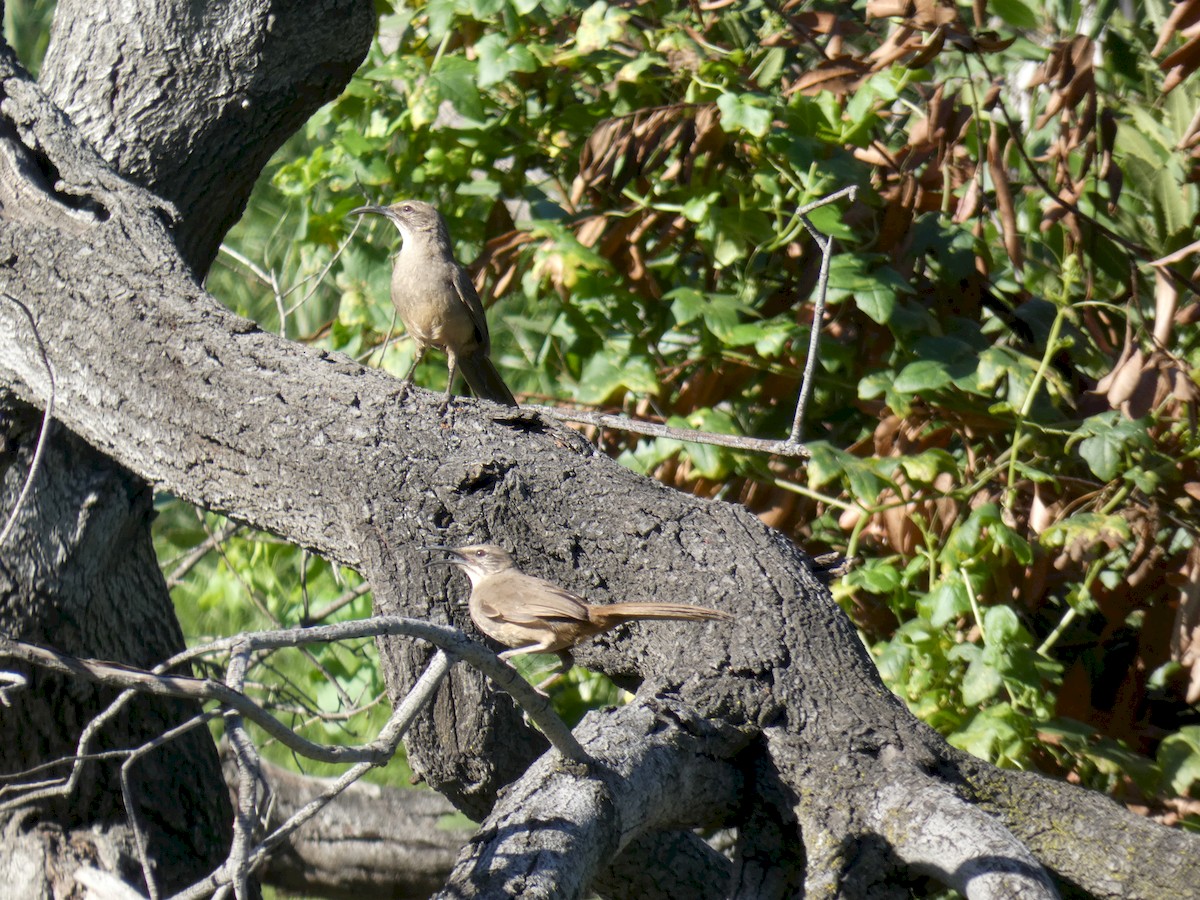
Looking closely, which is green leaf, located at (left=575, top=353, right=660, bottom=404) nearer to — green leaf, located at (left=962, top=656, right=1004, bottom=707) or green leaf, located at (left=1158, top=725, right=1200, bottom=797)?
green leaf, located at (left=962, top=656, right=1004, bottom=707)

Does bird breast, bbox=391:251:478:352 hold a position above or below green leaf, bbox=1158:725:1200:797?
Result: above

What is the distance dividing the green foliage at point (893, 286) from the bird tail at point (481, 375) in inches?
10.3

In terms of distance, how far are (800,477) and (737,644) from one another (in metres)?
1.58

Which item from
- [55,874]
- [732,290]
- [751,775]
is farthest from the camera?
[732,290]

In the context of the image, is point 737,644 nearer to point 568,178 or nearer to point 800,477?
point 800,477

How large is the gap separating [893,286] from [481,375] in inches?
50.4

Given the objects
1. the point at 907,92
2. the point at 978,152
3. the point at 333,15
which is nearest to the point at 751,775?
the point at 978,152

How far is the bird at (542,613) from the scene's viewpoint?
219 centimetres

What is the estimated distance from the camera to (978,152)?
3.62 metres

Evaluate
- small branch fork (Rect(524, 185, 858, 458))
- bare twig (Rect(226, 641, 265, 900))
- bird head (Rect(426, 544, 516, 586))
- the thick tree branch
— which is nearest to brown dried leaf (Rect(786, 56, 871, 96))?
small branch fork (Rect(524, 185, 858, 458))

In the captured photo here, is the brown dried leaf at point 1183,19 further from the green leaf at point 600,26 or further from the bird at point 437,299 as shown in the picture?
the bird at point 437,299

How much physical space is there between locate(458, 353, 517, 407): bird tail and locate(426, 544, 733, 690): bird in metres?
1.49

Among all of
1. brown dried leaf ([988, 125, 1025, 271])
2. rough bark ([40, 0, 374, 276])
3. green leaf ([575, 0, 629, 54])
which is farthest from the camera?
green leaf ([575, 0, 629, 54])

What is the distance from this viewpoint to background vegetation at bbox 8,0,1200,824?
3.24 meters
